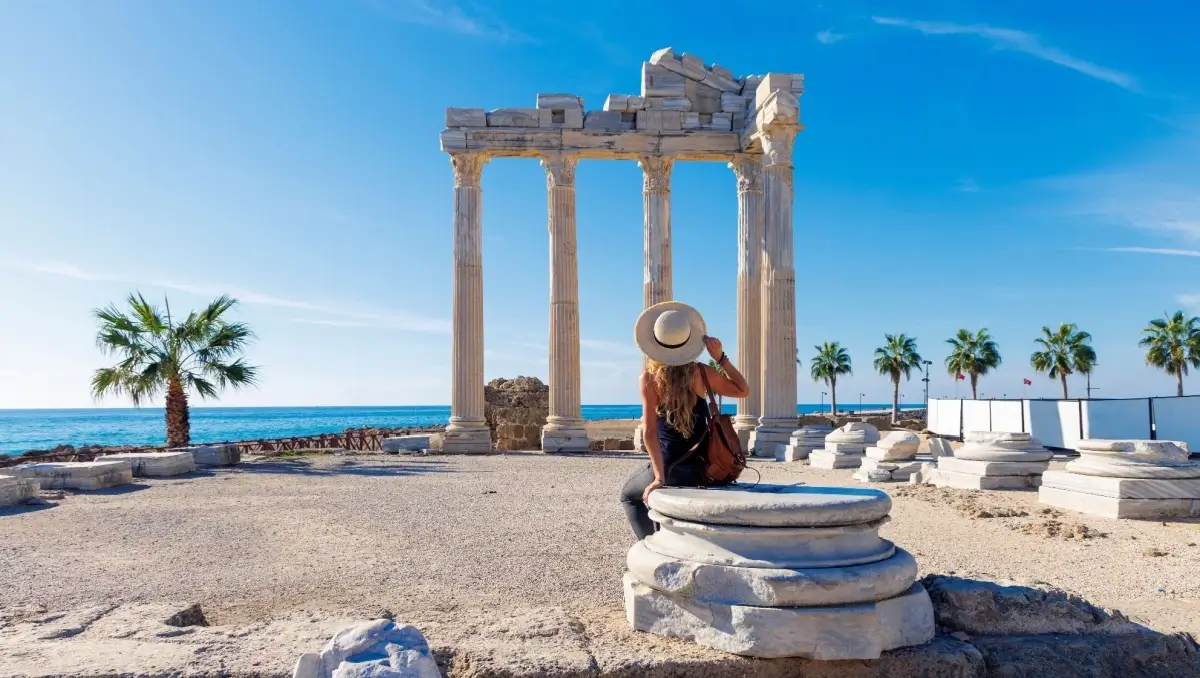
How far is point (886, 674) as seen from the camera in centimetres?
407

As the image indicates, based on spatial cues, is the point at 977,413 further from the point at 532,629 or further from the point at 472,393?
the point at 532,629

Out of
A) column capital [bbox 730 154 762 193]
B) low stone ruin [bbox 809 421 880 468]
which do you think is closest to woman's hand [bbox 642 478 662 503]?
low stone ruin [bbox 809 421 880 468]

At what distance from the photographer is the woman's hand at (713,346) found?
5.44 metres

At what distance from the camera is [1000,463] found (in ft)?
42.5

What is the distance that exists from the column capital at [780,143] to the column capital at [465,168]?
816cm

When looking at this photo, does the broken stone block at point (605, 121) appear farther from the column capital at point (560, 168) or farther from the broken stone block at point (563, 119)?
the column capital at point (560, 168)

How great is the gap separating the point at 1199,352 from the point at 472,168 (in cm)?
4565

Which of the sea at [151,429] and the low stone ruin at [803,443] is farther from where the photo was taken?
the sea at [151,429]

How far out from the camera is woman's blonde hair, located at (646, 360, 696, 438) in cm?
529

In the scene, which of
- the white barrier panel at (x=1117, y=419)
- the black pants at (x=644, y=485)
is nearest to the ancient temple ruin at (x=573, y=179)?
the white barrier panel at (x=1117, y=419)

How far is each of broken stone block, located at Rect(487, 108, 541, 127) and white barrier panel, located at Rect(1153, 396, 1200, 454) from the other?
18.1 meters

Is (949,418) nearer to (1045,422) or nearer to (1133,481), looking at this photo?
(1045,422)

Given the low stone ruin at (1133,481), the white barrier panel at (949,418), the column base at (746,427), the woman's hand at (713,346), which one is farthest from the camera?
the white barrier panel at (949,418)

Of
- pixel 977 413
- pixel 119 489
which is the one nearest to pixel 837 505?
pixel 119 489
